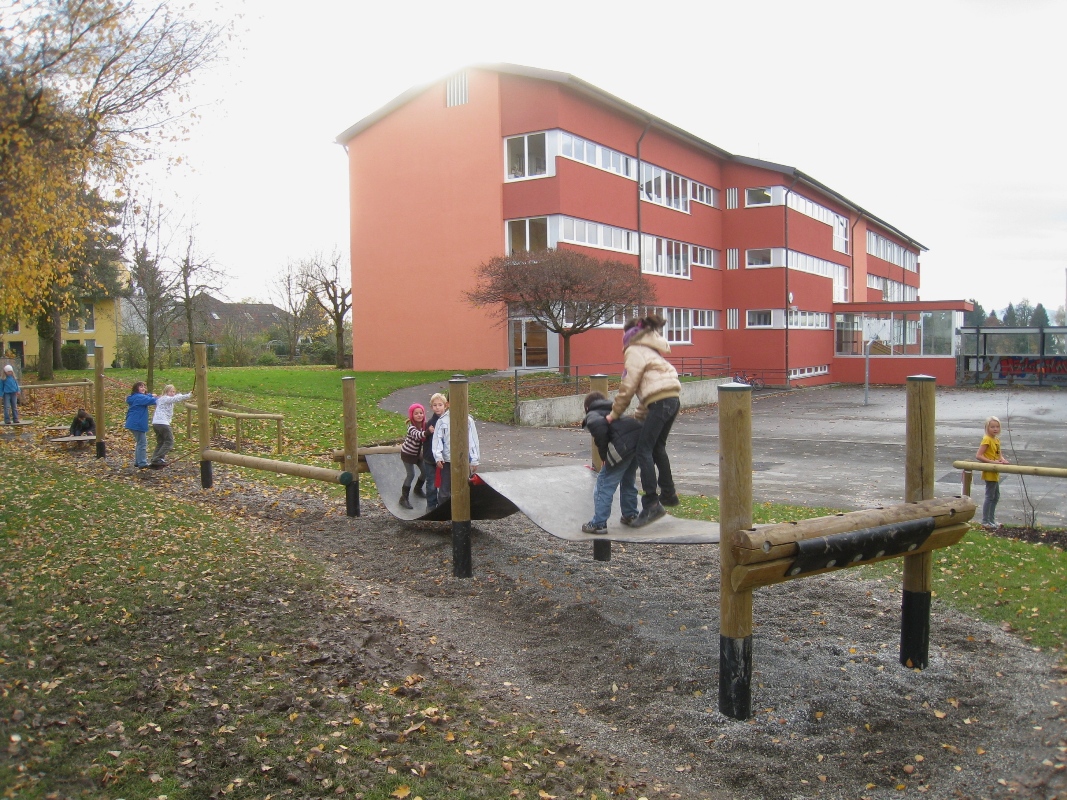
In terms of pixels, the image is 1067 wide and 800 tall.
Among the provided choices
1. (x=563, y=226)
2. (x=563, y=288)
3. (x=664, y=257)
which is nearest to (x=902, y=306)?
(x=664, y=257)

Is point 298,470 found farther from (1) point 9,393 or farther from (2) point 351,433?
(1) point 9,393

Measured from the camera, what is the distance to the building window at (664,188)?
3512 centimetres

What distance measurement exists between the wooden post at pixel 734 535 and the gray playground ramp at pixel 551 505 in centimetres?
69

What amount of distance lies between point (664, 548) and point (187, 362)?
136 ft

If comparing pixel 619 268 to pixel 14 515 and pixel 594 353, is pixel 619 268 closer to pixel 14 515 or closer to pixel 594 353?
pixel 594 353

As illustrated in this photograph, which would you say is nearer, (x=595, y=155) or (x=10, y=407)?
(x=10, y=407)

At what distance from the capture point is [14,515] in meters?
9.37

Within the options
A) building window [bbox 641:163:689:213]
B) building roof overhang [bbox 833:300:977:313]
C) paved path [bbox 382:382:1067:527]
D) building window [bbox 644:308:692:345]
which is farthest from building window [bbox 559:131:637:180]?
building roof overhang [bbox 833:300:977:313]

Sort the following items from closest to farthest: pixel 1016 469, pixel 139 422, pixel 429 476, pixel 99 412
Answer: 1. pixel 1016 469
2. pixel 429 476
3. pixel 139 422
4. pixel 99 412

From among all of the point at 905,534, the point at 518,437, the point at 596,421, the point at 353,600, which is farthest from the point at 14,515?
the point at 518,437

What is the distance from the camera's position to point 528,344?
102 ft

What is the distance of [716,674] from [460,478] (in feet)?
10.2

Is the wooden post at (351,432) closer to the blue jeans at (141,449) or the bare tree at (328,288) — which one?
the blue jeans at (141,449)

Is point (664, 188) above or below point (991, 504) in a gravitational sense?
above
